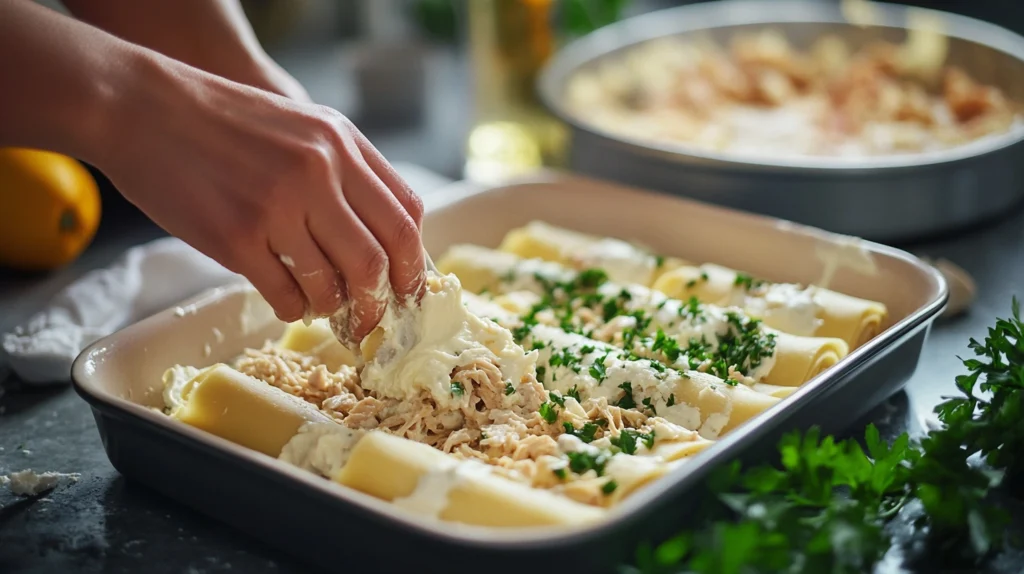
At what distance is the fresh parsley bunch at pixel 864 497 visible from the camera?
144 centimetres

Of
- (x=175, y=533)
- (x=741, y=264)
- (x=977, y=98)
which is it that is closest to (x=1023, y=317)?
(x=741, y=264)

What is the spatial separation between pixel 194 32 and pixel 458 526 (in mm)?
1497


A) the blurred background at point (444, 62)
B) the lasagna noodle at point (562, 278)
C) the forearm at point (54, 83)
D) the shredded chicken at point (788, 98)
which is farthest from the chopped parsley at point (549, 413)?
the blurred background at point (444, 62)

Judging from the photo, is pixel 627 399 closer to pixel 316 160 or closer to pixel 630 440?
pixel 630 440

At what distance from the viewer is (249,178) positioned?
5.34ft

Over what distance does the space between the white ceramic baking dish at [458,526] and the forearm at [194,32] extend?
53 cm

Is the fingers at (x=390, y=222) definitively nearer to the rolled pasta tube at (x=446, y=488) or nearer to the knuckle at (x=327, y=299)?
the knuckle at (x=327, y=299)

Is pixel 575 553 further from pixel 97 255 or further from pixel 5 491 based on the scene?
pixel 97 255

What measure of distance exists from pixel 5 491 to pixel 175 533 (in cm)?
38

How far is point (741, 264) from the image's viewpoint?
2631 millimetres

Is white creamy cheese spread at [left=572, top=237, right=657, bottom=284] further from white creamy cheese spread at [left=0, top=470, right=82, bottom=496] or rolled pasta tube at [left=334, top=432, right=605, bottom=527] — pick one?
white creamy cheese spread at [left=0, top=470, right=82, bottom=496]

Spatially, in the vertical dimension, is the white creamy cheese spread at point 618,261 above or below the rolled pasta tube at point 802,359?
below

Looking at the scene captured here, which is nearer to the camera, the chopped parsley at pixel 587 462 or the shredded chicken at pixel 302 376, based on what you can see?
the chopped parsley at pixel 587 462

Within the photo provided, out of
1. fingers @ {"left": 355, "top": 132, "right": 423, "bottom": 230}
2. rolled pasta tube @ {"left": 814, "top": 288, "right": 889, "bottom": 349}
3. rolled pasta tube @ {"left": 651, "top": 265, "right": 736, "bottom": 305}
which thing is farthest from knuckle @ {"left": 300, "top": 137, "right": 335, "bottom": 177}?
rolled pasta tube @ {"left": 814, "top": 288, "right": 889, "bottom": 349}
